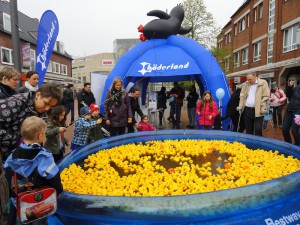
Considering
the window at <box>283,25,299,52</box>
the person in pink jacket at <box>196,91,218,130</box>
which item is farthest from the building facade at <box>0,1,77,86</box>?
the window at <box>283,25,299,52</box>

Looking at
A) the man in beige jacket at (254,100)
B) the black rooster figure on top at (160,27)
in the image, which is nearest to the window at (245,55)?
the black rooster figure on top at (160,27)

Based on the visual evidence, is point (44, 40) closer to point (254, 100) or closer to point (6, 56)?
point (254, 100)

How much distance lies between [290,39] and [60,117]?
1827 cm

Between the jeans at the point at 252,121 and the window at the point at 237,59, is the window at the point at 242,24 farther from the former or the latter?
the jeans at the point at 252,121

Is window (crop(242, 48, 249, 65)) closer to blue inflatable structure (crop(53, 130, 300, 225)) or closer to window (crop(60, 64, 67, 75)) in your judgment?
window (crop(60, 64, 67, 75))

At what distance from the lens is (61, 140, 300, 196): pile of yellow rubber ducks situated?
127 inches

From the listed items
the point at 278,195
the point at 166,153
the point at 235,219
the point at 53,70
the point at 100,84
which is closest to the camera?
the point at 235,219

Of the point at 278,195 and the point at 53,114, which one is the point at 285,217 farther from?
the point at 53,114

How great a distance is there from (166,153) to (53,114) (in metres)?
2.18

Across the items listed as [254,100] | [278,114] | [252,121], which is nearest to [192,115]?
[278,114]

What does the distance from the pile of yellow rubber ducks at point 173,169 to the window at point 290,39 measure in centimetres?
1510

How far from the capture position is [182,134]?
20.6 ft

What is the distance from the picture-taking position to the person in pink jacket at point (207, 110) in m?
6.99

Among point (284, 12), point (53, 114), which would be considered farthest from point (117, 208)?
point (284, 12)
